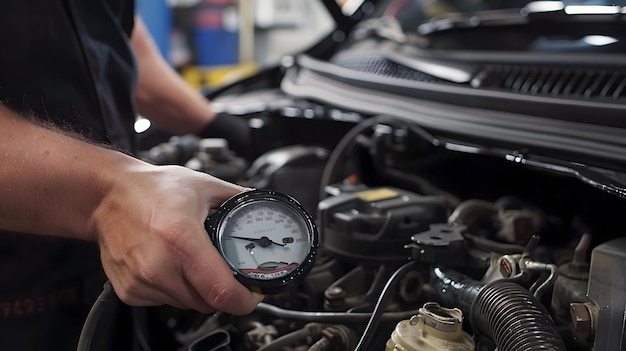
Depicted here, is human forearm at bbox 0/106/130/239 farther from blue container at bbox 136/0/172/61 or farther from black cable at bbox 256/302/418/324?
blue container at bbox 136/0/172/61

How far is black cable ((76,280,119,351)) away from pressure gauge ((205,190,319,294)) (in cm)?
16

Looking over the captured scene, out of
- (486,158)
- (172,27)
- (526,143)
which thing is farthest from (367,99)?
(172,27)

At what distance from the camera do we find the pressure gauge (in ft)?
2.04

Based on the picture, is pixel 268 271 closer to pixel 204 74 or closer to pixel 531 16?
pixel 531 16

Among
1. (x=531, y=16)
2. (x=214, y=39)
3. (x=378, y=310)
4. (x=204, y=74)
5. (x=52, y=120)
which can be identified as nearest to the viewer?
(x=378, y=310)

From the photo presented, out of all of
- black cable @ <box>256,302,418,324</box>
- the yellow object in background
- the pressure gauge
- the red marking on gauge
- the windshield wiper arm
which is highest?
the windshield wiper arm

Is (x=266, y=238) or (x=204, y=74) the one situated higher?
(x=266, y=238)

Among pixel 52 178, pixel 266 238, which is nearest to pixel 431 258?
pixel 266 238

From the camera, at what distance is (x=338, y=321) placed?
0.74 metres

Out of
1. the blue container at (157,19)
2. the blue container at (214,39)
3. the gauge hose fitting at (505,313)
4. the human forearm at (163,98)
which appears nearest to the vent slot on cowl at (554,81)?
the gauge hose fitting at (505,313)

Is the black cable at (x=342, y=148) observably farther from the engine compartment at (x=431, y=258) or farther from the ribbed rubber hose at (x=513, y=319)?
the ribbed rubber hose at (x=513, y=319)

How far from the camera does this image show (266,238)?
0.66 meters

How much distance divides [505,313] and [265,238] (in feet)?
0.84

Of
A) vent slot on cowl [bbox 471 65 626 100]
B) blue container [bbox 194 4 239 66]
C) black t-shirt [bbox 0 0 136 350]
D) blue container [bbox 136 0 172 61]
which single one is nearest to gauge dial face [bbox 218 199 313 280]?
black t-shirt [bbox 0 0 136 350]
